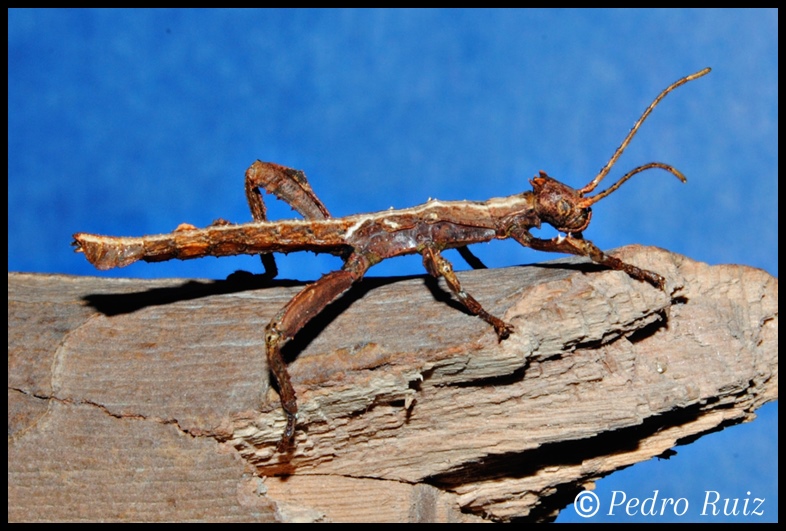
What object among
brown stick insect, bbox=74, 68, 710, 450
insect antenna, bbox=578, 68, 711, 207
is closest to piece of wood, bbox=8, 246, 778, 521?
brown stick insect, bbox=74, 68, 710, 450

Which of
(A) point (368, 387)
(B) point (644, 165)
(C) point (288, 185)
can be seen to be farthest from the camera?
(C) point (288, 185)

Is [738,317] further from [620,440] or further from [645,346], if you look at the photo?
[620,440]

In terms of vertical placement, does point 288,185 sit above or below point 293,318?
above

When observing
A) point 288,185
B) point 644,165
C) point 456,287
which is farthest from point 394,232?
point 644,165

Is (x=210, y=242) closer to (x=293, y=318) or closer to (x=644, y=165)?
(x=293, y=318)

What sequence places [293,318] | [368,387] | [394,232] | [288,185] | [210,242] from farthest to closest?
[288,185]
[394,232]
[210,242]
[293,318]
[368,387]

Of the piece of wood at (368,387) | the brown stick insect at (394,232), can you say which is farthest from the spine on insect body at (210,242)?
the piece of wood at (368,387)

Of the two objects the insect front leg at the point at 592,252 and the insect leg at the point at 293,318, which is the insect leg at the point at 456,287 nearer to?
the insect leg at the point at 293,318
